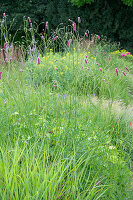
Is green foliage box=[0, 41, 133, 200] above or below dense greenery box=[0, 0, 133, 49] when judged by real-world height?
below

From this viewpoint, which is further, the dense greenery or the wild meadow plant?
the dense greenery

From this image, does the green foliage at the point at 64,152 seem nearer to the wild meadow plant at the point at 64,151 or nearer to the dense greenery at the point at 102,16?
the wild meadow plant at the point at 64,151

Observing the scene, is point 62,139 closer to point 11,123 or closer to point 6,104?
point 11,123

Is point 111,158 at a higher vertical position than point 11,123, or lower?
lower

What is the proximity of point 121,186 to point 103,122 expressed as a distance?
92 centimetres

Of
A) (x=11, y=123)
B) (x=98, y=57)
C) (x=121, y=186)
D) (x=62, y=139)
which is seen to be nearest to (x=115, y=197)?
(x=121, y=186)

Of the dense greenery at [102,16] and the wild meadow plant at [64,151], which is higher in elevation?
the dense greenery at [102,16]

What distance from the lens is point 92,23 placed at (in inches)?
435

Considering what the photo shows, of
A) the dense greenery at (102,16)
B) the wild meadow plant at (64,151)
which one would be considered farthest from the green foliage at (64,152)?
the dense greenery at (102,16)

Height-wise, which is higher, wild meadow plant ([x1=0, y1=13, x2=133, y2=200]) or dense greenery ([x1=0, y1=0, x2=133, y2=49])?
dense greenery ([x1=0, y1=0, x2=133, y2=49])

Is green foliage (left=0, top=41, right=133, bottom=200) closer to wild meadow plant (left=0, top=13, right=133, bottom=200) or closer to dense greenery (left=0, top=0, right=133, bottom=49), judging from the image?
wild meadow plant (left=0, top=13, right=133, bottom=200)

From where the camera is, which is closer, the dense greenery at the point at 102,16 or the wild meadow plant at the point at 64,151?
the wild meadow plant at the point at 64,151

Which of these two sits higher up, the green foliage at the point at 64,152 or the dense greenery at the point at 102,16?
the dense greenery at the point at 102,16

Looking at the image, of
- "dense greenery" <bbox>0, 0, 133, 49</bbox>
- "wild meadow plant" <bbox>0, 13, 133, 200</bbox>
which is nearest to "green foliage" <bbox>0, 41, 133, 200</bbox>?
"wild meadow plant" <bbox>0, 13, 133, 200</bbox>
